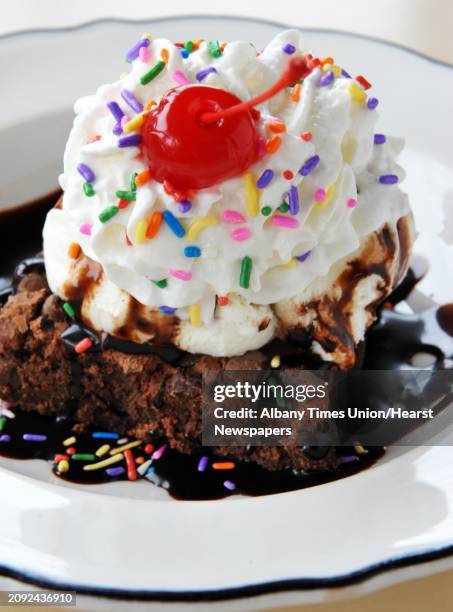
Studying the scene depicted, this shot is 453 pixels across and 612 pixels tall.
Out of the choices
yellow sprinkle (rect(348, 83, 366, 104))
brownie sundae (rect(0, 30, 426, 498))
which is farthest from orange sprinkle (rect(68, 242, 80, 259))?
yellow sprinkle (rect(348, 83, 366, 104))

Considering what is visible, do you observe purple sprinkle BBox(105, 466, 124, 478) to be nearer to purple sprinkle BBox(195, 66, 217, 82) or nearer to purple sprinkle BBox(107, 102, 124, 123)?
purple sprinkle BBox(107, 102, 124, 123)

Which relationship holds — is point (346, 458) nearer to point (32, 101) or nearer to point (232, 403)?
point (232, 403)

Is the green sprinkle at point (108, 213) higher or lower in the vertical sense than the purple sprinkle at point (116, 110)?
lower

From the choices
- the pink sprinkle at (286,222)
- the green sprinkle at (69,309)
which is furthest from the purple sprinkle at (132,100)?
the green sprinkle at (69,309)

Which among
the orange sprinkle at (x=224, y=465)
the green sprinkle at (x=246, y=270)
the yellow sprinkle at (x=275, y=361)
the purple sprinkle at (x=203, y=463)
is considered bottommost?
the purple sprinkle at (x=203, y=463)

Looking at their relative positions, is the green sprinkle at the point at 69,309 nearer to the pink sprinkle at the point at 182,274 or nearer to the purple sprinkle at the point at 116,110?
the pink sprinkle at the point at 182,274

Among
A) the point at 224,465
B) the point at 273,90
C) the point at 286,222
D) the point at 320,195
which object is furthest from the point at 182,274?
the point at 224,465
